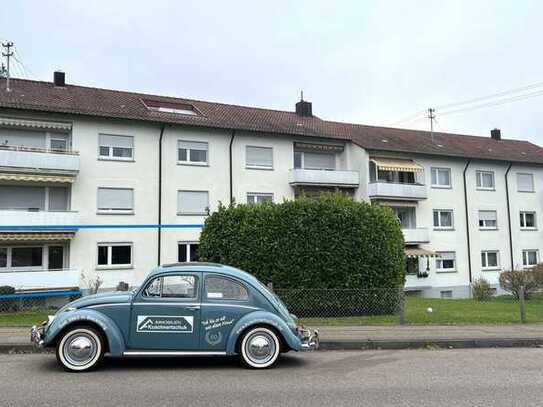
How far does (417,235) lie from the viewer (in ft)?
104

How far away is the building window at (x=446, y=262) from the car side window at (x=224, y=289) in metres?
27.0

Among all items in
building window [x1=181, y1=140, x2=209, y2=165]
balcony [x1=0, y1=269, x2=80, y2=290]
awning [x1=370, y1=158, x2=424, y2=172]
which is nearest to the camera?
balcony [x1=0, y1=269, x2=80, y2=290]

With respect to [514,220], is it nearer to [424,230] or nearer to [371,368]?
[424,230]

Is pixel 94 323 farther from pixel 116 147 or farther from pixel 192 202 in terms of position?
pixel 192 202

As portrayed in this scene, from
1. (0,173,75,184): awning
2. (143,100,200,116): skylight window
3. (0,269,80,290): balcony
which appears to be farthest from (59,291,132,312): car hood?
(143,100,200,116): skylight window

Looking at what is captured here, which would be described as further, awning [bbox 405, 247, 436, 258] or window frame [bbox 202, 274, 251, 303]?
awning [bbox 405, 247, 436, 258]

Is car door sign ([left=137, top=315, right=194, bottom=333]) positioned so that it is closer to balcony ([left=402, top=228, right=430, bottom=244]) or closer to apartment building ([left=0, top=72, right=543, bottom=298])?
apartment building ([left=0, top=72, right=543, bottom=298])

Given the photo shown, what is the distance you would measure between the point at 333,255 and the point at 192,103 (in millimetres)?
20311

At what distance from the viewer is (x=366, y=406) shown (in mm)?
5672

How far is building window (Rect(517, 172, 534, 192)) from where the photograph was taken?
36.8m

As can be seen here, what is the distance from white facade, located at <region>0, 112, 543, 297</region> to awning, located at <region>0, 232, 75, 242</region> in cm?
4

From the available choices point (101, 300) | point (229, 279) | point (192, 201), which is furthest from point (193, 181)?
point (101, 300)

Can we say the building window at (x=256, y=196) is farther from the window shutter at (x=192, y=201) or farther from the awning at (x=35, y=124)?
the awning at (x=35, y=124)

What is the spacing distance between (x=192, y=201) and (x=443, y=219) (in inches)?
689
